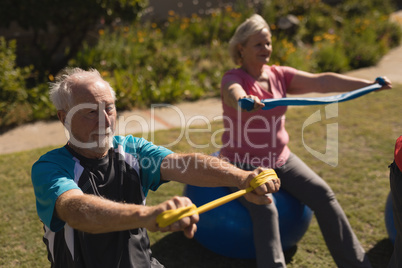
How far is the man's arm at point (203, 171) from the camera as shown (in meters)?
2.24

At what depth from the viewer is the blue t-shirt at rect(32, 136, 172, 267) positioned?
82.1 inches

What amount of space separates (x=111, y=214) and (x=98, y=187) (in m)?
0.48

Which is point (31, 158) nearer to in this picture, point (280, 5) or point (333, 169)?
point (333, 169)

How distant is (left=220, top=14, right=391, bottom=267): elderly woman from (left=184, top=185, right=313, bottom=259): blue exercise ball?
10 cm

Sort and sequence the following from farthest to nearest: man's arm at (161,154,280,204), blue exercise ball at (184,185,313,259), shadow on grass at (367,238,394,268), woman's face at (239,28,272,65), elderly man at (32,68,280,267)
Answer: shadow on grass at (367,238,394,268)
woman's face at (239,28,272,65)
blue exercise ball at (184,185,313,259)
man's arm at (161,154,280,204)
elderly man at (32,68,280,267)

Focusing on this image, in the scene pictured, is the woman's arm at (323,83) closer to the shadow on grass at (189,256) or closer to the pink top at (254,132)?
the pink top at (254,132)

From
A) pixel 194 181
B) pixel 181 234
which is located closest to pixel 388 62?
pixel 181 234

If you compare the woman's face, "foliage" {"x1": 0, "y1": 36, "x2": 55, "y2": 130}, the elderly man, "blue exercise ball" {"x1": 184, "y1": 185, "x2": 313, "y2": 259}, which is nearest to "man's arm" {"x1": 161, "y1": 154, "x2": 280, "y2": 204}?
the elderly man

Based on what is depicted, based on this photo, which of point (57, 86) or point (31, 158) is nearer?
point (57, 86)

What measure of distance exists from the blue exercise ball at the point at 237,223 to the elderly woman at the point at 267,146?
0.31 feet

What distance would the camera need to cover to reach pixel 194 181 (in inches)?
92.1

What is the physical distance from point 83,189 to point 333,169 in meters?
3.61

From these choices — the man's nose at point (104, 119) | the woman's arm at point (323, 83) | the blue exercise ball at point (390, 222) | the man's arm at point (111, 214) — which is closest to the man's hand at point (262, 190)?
the man's arm at point (111, 214)

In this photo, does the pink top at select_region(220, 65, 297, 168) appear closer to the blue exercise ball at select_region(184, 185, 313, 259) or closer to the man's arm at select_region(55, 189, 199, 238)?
the blue exercise ball at select_region(184, 185, 313, 259)
